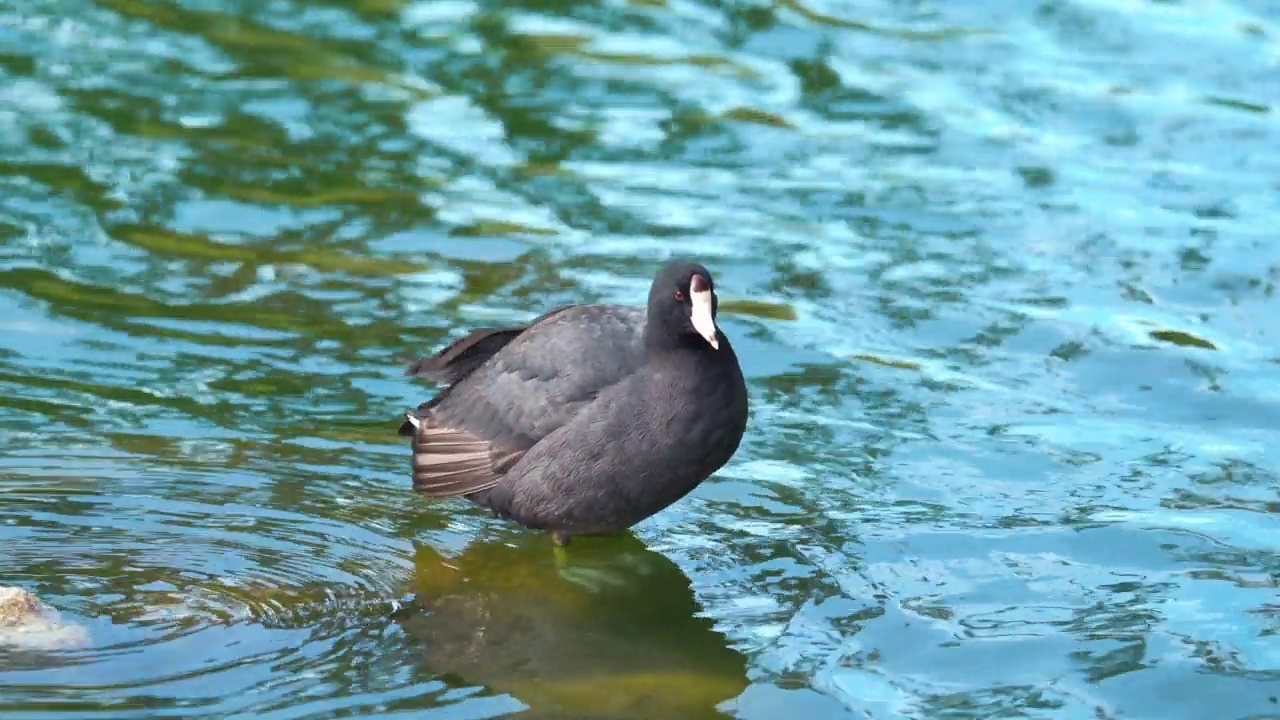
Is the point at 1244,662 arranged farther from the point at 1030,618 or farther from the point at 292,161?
the point at 292,161

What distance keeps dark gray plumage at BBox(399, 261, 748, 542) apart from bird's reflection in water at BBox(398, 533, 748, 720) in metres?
0.16

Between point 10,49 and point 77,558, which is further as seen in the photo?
point 10,49

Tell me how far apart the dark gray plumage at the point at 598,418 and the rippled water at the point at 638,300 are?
0.78 ft

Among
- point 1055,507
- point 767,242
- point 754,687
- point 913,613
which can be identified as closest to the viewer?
point 754,687

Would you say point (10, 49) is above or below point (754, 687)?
above

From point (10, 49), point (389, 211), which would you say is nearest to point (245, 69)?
point (10, 49)

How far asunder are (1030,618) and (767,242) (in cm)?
316

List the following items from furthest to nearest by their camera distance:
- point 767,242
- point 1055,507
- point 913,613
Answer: point 767,242
point 1055,507
point 913,613

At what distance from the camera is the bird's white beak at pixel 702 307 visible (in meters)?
5.79

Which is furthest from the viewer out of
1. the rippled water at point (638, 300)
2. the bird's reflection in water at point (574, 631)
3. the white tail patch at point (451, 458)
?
the white tail patch at point (451, 458)

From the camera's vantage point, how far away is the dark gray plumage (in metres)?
5.82

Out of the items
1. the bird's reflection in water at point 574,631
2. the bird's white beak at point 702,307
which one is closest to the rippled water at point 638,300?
the bird's reflection in water at point 574,631

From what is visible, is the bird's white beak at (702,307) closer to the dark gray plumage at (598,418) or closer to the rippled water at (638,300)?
the dark gray plumage at (598,418)

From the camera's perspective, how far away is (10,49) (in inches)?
411
